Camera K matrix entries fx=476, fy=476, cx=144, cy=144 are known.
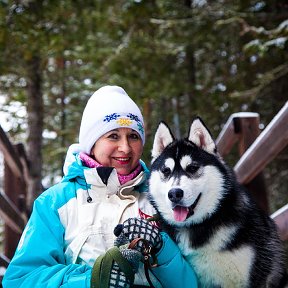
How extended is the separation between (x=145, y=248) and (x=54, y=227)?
0.43 meters

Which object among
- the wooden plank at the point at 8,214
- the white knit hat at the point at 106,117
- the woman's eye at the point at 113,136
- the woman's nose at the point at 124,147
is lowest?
the wooden plank at the point at 8,214

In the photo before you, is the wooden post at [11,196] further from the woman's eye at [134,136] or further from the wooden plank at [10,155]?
the woman's eye at [134,136]

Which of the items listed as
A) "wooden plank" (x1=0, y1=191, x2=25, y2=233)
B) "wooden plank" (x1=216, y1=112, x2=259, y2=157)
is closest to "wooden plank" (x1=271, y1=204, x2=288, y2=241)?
Answer: "wooden plank" (x1=216, y1=112, x2=259, y2=157)

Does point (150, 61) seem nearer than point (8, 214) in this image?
No

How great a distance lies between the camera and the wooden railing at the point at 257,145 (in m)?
2.75

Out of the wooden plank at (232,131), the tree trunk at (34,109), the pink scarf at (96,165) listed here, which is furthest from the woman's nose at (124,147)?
the tree trunk at (34,109)

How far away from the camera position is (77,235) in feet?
6.75

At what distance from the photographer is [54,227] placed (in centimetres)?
203

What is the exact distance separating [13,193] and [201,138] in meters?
3.68

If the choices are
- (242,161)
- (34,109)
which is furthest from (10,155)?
(242,161)

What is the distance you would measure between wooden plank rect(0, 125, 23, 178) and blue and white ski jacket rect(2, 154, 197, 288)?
195 cm

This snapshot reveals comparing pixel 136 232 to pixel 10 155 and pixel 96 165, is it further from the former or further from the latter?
pixel 10 155

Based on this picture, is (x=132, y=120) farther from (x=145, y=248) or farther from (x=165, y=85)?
(x=165, y=85)

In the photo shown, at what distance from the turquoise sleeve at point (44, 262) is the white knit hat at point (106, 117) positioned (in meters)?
0.46
